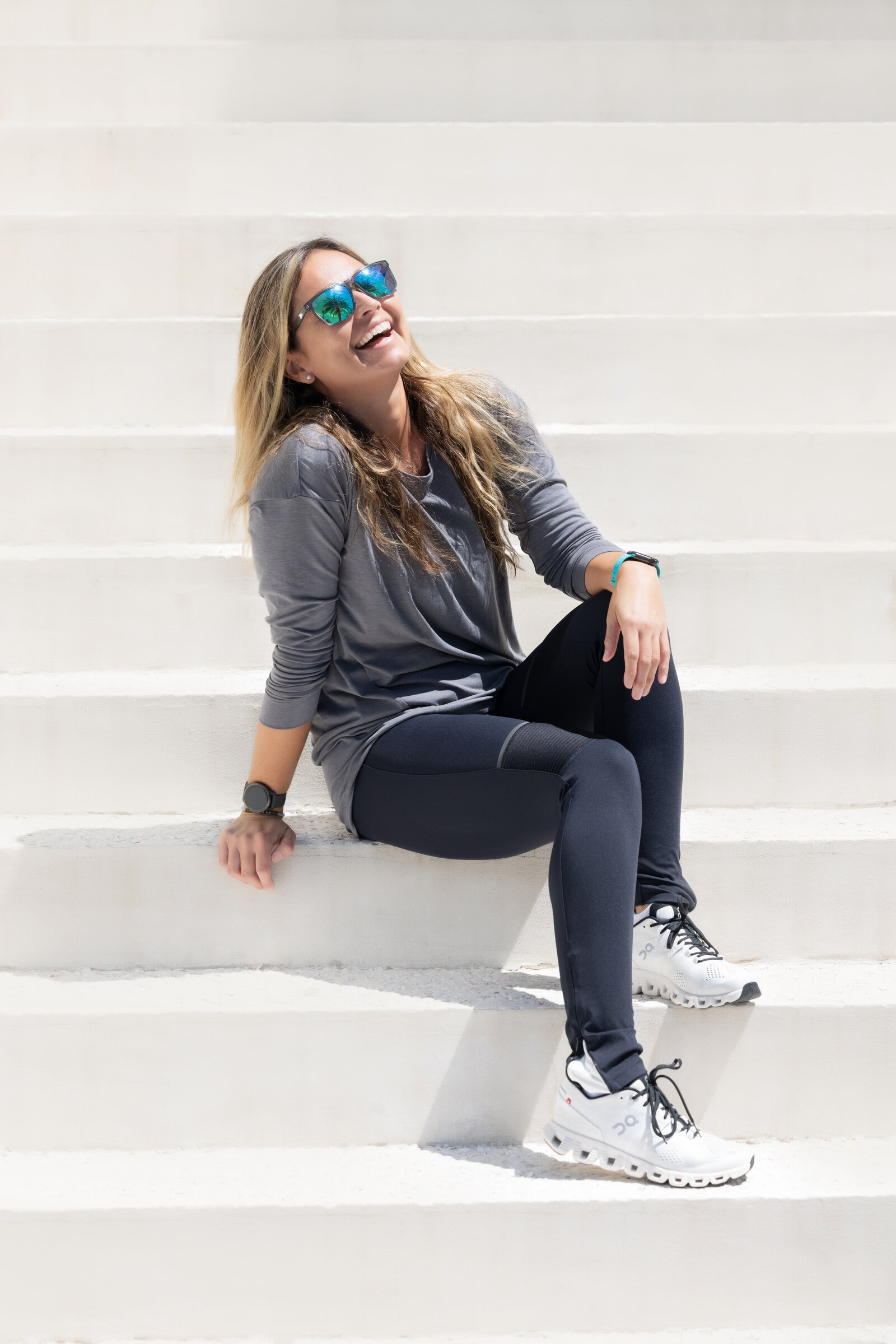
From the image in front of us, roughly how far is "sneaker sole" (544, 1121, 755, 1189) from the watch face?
60cm

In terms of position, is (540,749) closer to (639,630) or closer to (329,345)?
(639,630)

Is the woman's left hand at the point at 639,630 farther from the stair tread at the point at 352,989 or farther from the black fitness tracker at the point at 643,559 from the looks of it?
the stair tread at the point at 352,989

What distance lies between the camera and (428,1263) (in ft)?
4.49

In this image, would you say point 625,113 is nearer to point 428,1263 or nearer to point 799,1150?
point 799,1150

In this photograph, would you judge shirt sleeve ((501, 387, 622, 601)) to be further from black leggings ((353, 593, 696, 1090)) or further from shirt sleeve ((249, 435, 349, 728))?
shirt sleeve ((249, 435, 349, 728))

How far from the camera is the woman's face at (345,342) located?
1636 mm

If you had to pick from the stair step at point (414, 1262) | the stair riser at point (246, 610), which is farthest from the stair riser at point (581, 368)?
the stair step at point (414, 1262)

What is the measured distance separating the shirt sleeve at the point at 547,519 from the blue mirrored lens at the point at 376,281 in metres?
0.27

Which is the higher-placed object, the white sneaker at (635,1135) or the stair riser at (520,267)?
the stair riser at (520,267)

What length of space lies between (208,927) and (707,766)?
0.84 metres

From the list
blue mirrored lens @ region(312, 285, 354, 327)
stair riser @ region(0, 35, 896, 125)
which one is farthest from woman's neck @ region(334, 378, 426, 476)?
stair riser @ region(0, 35, 896, 125)

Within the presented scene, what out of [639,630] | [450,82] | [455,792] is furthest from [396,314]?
[450,82]

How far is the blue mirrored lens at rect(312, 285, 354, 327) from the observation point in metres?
1.61

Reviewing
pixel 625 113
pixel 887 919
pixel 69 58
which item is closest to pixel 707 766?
pixel 887 919
